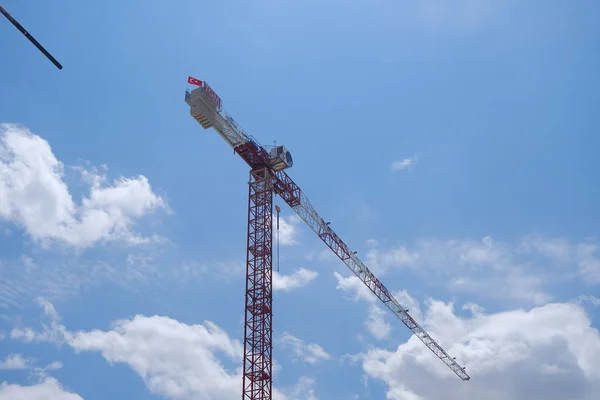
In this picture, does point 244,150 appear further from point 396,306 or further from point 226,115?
point 396,306

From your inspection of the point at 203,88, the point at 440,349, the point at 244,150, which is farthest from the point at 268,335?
the point at 440,349

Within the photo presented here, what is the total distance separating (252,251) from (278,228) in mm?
4789

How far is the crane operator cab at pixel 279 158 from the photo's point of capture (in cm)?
6488

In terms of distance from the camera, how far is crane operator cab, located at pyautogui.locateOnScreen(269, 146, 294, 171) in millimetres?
64875

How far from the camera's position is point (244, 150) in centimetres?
6309

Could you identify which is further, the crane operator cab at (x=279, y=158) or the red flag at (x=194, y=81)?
the crane operator cab at (x=279, y=158)

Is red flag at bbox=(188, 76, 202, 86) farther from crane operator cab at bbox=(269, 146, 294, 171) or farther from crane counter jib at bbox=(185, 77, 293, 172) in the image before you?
crane operator cab at bbox=(269, 146, 294, 171)

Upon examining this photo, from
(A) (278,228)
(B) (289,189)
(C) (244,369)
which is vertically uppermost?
(B) (289,189)

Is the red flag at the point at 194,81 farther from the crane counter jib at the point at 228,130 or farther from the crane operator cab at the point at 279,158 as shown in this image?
→ the crane operator cab at the point at 279,158

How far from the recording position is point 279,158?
64.8 meters

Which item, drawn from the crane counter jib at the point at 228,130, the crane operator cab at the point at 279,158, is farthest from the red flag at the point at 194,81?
the crane operator cab at the point at 279,158

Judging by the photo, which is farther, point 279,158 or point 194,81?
point 279,158

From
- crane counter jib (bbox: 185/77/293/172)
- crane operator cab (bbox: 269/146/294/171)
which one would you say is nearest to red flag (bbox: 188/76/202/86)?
crane counter jib (bbox: 185/77/293/172)

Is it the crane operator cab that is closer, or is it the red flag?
the red flag
